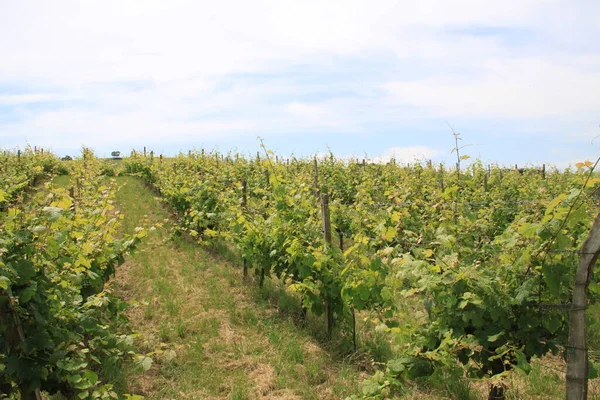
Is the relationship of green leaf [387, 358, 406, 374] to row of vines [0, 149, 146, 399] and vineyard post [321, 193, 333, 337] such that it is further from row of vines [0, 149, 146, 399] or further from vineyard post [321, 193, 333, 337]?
vineyard post [321, 193, 333, 337]

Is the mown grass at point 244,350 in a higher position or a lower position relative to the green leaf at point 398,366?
lower

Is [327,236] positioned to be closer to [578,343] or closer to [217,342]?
[217,342]

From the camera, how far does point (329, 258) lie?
478 cm

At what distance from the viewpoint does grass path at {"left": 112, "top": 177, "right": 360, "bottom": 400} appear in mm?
4227

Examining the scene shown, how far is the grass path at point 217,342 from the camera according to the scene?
166 inches

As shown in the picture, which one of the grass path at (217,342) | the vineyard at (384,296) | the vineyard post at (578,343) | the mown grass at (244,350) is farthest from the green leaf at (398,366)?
the grass path at (217,342)

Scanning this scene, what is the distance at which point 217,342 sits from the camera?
17.1 feet

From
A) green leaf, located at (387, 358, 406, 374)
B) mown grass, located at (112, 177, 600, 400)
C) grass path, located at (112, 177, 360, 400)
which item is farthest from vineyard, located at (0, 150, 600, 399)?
grass path, located at (112, 177, 360, 400)

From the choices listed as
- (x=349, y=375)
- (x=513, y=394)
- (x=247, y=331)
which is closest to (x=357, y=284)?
(x=349, y=375)

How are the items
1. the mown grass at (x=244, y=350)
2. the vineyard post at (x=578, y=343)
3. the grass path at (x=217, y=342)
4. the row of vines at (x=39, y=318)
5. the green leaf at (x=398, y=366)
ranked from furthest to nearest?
1. the grass path at (x=217, y=342)
2. the mown grass at (x=244, y=350)
3. the green leaf at (x=398, y=366)
4. the row of vines at (x=39, y=318)
5. the vineyard post at (x=578, y=343)

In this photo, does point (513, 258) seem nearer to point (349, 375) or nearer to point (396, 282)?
point (396, 282)

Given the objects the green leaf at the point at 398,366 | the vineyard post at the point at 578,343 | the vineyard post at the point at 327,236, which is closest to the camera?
the vineyard post at the point at 578,343

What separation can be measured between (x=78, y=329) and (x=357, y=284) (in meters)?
2.32

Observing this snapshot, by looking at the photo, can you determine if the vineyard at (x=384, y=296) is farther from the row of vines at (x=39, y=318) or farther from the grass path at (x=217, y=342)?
the grass path at (x=217, y=342)
